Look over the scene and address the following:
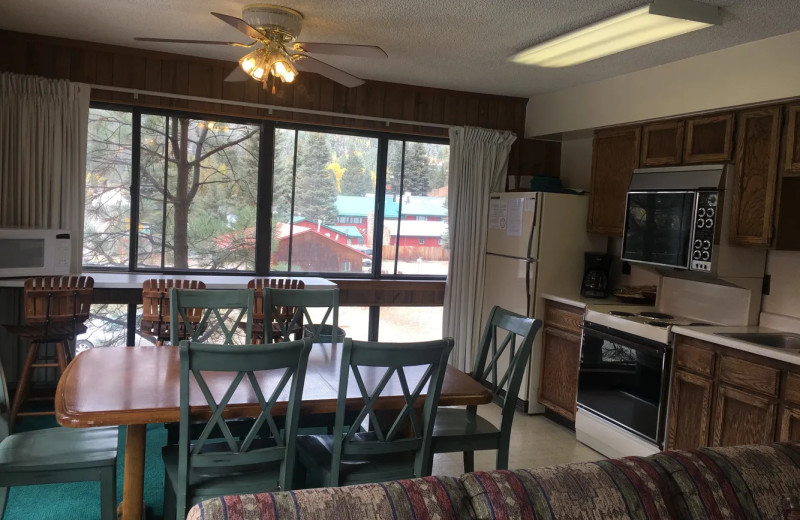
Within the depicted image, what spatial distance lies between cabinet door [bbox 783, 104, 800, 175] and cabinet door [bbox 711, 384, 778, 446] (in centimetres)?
118

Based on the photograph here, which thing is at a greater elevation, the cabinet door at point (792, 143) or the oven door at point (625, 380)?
the cabinet door at point (792, 143)

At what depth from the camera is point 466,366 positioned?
209 inches

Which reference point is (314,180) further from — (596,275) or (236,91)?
(596,275)

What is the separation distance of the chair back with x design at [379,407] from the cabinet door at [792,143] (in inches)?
85.5

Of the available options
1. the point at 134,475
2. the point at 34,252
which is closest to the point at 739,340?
the point at 134,475

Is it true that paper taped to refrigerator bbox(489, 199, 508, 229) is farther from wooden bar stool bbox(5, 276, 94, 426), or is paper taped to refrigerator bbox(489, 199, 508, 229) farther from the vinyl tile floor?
wooden bar stool bbox(5, 276, 94, 426)

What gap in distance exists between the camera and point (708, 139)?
12.4 ft

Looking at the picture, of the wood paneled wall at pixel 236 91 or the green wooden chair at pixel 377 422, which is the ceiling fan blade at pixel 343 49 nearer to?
the green wooden chair at pixel 377 422

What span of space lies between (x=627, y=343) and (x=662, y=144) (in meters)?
1.35

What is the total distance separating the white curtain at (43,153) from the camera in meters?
4.12

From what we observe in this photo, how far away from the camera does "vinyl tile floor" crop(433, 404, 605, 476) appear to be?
3.67 m

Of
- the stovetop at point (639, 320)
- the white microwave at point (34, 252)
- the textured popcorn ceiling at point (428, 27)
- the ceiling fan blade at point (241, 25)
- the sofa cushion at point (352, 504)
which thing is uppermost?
the textured popcorn ceiling at point (428, 27)

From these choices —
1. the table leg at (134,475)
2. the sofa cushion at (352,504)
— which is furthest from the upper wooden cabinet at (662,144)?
the table leg at (134,475)

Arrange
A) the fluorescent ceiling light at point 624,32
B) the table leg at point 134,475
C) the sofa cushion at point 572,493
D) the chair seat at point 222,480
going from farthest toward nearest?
1. the fluorescent ceiling light at point 624,32
2. the table leg at point 134,475
3. the chair seat at point 222,480
4. the sofa cushion at point 572,493
